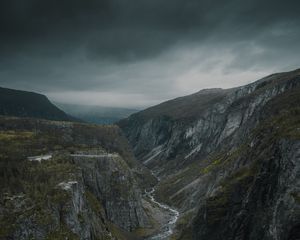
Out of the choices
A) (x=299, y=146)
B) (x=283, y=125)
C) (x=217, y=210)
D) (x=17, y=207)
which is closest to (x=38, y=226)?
(x=17, y=207)

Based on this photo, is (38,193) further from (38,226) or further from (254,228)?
(254,228)

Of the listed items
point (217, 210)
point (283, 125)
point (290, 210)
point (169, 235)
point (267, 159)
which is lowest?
point (169, 235)

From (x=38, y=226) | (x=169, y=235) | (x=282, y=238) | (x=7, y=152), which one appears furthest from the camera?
(x=169, y=235)

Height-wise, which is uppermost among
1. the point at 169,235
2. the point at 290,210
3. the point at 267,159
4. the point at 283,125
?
the point at 283,125

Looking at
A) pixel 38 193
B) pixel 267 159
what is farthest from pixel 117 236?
pixel 267 159

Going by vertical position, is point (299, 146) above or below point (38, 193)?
above

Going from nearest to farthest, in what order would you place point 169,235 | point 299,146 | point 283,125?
point 299,146, point 283,125, point 169,235

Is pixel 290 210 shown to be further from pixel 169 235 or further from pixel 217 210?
pixel 169 235

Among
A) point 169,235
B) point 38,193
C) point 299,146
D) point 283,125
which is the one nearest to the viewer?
point 299,146

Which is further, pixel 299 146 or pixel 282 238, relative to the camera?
pixel 299 146

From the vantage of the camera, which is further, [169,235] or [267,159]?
[169,235]
